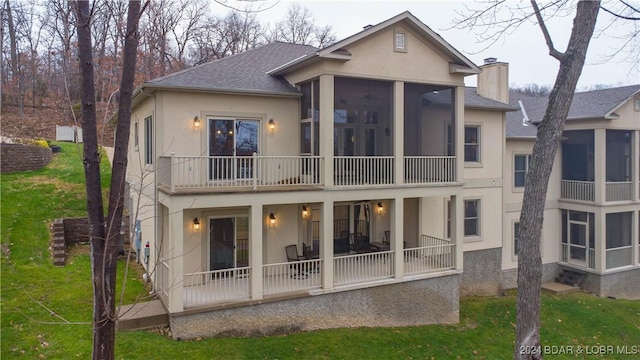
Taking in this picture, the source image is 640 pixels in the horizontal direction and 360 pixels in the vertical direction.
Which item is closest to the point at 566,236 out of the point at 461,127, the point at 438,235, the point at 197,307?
the point at 438,235

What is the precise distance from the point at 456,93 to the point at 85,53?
11.0m

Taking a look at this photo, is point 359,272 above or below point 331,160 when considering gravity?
below

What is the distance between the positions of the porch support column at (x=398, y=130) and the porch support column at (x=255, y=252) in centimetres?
422

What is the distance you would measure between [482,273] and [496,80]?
795 centimetres

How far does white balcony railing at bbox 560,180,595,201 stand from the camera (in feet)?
55.7

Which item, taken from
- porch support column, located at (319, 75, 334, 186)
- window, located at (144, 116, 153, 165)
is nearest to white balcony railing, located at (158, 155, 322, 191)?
porch support column, located at (319, 75, 334, 186)

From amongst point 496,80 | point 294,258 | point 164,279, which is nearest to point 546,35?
point 294,258

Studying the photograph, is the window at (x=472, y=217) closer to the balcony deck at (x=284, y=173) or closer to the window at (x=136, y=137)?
the balcony deck at (x=284, y=173)

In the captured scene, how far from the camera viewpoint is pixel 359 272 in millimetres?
12070

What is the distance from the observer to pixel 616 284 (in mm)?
17016

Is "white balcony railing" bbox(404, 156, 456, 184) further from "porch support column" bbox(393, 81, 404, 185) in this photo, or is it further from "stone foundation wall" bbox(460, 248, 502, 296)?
"stone foundation wall" bbox(460, 248, 502, 296)

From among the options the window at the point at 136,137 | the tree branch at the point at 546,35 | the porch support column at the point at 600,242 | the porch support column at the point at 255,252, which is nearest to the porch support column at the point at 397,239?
the porch support column at the point at 255,252

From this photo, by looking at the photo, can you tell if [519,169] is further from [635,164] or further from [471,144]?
[635,164]

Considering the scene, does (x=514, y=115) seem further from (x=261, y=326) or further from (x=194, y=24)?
(x=194, y=24)
